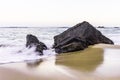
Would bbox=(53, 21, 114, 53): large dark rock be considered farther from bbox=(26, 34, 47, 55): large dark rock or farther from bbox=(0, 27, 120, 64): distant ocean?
bbox=(26, 34, 47, 55): large dark rock

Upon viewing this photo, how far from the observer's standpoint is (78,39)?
40.7 ft

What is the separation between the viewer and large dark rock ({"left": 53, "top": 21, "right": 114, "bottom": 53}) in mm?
11862

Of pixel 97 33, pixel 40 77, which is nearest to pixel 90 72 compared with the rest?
pixel 40 77

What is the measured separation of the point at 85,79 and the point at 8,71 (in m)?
2.20

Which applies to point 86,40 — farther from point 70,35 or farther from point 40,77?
point 40,77

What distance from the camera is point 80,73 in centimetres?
647

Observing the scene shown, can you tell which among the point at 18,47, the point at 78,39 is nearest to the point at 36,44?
the point at 18,47

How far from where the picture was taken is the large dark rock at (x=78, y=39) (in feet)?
38.9

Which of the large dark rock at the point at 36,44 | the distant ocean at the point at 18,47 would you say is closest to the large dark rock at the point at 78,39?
the distant ocean at the point at 18,47

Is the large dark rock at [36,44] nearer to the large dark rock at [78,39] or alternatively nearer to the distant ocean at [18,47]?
the distant ocean at [18,47]

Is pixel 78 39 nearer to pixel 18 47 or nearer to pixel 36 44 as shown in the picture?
pixel 36 44

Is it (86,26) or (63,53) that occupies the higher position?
(86,26)

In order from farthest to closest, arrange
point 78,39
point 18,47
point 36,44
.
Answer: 1. point 18,47
2. point 78,39
3. point 36,44

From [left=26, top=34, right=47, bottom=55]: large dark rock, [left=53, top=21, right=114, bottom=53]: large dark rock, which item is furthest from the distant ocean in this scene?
[left=53, top=21, right=114, bottom=53]: large dark rock
